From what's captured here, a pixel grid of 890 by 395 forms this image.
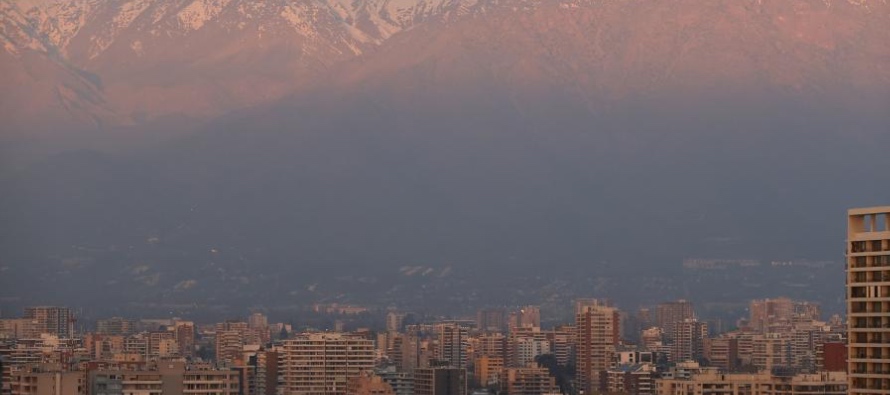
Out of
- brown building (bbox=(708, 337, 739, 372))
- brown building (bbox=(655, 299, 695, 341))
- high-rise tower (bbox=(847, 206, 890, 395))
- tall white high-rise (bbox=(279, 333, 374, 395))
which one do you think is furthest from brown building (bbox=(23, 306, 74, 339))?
high-rise tower (bbox=(847, 206, 890, 395))

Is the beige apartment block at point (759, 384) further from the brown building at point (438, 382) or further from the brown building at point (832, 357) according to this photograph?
the brown building at point (438, 382)

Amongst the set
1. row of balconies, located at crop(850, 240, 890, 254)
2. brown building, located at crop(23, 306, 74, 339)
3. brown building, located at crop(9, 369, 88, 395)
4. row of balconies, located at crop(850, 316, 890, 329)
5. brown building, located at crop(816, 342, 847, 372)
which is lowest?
brown building, located at crop(9, 369, 88, 395)

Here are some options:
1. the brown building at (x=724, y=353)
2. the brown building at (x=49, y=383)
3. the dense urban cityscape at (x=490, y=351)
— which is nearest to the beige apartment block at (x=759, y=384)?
the dense urban cityscape at (x=490, y=351)

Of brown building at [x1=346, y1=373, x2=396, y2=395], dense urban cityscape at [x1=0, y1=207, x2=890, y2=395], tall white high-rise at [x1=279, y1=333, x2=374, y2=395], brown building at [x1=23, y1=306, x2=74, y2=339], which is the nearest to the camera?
dense urban cityscape at [x1=0, y1=207, x2=890, y2=395]

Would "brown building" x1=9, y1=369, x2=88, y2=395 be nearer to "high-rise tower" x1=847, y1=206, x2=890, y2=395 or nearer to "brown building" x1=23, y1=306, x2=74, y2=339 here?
"high-rise tower" x1=847, y1=206, x2=890, y2=395

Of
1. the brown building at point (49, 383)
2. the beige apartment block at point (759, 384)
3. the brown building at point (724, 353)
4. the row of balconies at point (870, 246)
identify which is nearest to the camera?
the row of balconies at point (870, 246)

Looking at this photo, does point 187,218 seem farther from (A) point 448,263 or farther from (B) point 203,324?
(B) point 203,324

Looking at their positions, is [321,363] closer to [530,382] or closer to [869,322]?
[530,382]
